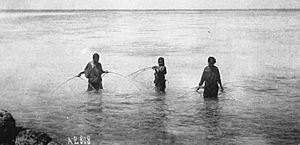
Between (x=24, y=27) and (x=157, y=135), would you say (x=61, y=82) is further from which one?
(x=157, y=135)

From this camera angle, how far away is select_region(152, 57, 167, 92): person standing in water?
517cm

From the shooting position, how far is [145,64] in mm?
5379

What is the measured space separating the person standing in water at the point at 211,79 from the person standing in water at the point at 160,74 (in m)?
0.49

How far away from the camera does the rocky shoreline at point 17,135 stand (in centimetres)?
417

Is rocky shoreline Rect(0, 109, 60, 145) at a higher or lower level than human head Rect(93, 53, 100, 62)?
lower

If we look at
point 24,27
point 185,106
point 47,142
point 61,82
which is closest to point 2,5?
point 24,27

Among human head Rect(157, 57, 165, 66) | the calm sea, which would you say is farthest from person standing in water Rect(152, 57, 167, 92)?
the calm sea

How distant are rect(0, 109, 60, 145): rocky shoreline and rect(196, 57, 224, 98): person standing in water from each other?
194cm

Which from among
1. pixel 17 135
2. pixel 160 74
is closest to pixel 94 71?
pixel 160 74

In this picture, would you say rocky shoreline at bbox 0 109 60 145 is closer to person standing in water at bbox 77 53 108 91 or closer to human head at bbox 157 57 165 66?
person standing in water at bbox 77 53 108 91

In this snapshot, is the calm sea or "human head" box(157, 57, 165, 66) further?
"human head" box(157, 57, 165, 66)

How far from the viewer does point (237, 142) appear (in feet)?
13.7

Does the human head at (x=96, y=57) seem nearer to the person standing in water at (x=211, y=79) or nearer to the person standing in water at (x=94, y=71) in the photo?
the person standing in water at (x=94, y=71)

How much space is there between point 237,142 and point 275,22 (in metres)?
1.74
